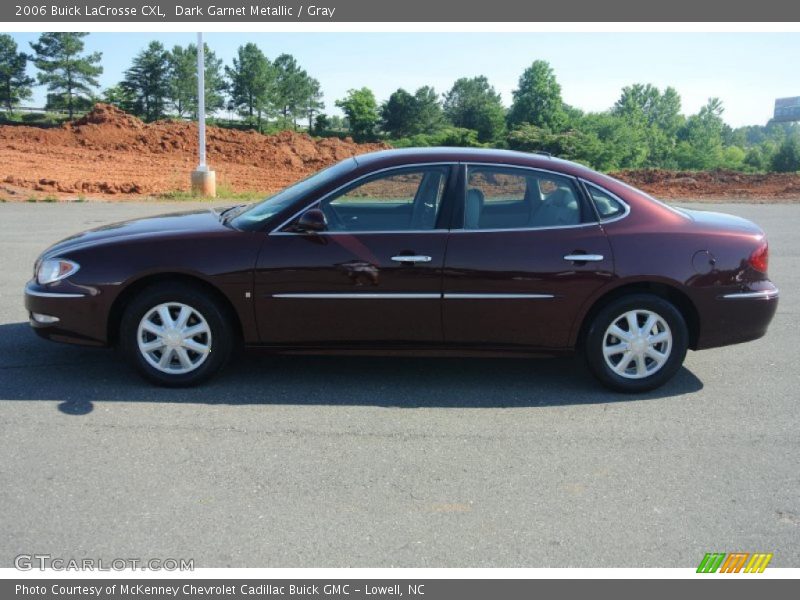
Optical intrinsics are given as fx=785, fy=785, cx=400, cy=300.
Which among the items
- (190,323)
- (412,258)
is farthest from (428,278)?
(190,323)

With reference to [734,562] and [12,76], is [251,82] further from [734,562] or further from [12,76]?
[734,562]

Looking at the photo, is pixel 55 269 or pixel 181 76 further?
pixel 181 76

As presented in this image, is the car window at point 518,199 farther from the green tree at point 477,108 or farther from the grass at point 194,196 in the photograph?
the green tree at point 477,108

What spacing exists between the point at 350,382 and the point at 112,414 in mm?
1613

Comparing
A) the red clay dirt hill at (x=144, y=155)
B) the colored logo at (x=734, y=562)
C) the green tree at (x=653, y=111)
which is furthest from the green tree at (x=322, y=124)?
the colored logo at (x=734, y=562)

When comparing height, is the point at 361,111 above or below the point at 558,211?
above

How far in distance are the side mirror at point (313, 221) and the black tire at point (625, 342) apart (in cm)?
198

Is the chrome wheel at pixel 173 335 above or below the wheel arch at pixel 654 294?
below

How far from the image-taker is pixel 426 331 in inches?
210

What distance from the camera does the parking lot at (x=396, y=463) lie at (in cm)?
351

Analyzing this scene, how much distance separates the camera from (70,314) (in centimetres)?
531

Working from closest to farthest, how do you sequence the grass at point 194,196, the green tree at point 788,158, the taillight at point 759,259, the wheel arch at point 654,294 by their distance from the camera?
the wheel arch at point 654,294 → the taillight at point 759,259 → the grass at point 194,196 → the green tree at point 788,158

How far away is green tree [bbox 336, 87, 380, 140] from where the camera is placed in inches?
2365

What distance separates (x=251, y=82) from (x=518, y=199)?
60.9 meters
